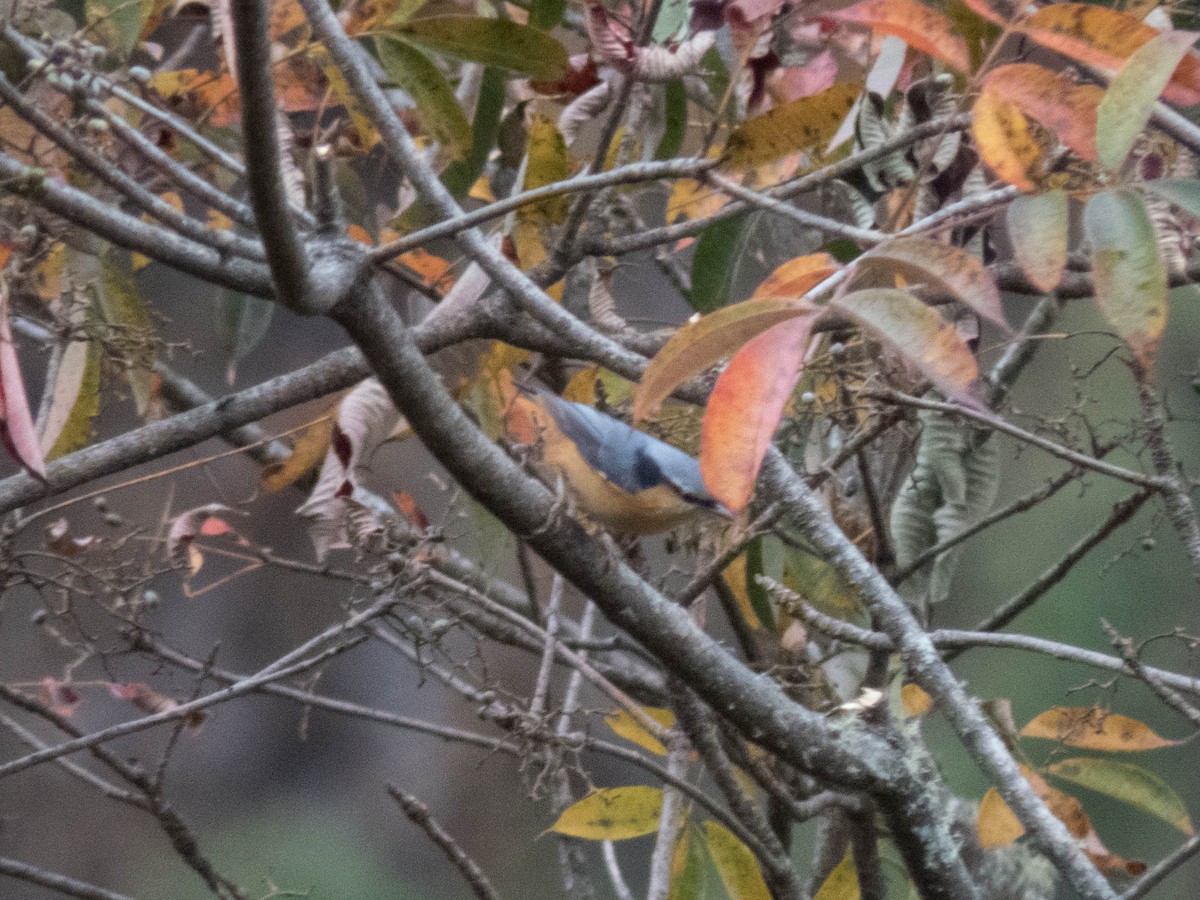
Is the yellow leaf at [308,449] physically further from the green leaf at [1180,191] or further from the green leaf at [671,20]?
the green leaf at [1180,191]

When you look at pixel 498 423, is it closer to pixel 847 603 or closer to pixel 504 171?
pixel 847 603

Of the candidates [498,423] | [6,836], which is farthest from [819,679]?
[6,836]

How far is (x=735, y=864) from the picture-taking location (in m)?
1.12

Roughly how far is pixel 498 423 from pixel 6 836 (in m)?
1.30

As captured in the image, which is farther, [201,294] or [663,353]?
[201,294]

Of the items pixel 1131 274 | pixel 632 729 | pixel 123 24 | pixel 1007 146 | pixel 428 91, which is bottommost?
pixel 632 729

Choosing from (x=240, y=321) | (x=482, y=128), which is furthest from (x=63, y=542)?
(x=482, y=128)

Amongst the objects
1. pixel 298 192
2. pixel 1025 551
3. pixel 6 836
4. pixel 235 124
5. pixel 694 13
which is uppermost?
pixel 235 124

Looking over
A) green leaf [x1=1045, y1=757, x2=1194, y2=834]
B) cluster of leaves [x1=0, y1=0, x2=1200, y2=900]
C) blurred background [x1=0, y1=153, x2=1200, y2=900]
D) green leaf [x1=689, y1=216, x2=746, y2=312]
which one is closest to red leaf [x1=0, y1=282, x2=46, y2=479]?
cluster of leaves [x1=0, y1=0, x2=1200, y2=900]

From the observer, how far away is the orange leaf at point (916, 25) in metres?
0.71

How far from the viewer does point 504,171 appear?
5.22 ft

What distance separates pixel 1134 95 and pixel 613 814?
0.81 meters

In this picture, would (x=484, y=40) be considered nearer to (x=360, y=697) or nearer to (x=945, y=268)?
(x=945, y=268)

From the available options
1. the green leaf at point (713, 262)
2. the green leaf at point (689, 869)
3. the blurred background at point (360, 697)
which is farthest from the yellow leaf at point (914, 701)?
the blurred background at point (360, 697)
